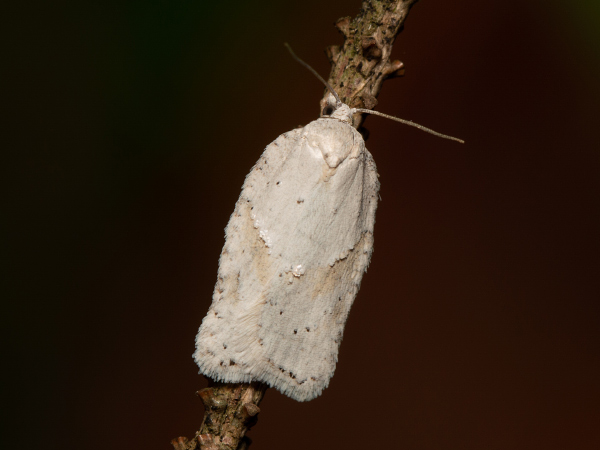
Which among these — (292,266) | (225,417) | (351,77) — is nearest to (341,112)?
(351,77)

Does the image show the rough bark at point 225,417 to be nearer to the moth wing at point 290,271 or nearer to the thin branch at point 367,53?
the moth wing at point 290,271

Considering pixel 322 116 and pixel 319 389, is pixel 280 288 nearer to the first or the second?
pixel 319 389

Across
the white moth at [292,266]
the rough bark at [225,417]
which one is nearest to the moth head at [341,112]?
the white moth at [292,266]

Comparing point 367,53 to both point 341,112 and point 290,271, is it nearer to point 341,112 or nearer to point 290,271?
point 341,112

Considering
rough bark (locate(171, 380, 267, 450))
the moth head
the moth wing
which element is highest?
the moth head

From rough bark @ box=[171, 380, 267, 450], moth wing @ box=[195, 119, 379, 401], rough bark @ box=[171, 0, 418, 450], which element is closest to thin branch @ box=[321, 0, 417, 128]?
rough bark @ box=[171, 0, 418, 450]

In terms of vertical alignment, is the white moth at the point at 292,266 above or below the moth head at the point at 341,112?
below

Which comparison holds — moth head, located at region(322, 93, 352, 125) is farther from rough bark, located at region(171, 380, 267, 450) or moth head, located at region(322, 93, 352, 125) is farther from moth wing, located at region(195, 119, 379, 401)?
rough bark, located at region(171, 380, 267, 450)
